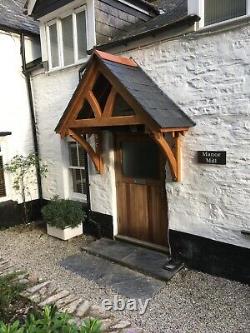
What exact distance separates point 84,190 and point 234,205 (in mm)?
4080

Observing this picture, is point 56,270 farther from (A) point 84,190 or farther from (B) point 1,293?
(A) point 84,190

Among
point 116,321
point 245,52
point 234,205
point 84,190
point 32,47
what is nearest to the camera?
point 116,321

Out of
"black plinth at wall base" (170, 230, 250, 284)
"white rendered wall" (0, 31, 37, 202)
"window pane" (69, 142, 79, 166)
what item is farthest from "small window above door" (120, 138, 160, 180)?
"white rendered wall" (0, 31, 37, 202)

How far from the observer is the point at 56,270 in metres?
5.60

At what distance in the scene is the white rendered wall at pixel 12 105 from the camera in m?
7.75

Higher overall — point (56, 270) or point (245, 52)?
point (245, 52)

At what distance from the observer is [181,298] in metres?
4.58

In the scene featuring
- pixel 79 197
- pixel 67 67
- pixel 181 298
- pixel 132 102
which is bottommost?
pixel 181 298

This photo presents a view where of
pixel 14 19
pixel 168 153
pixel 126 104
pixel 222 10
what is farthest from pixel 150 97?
pixel 14 19

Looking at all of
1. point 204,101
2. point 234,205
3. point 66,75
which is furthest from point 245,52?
point 66,75

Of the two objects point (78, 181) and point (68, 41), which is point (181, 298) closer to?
point (78, 181)

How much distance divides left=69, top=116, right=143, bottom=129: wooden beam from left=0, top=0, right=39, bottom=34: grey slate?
3.95m

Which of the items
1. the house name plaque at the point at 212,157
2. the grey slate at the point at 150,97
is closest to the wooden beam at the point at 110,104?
the grey slate at the point at 150,97

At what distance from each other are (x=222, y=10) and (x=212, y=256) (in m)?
4.13
